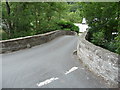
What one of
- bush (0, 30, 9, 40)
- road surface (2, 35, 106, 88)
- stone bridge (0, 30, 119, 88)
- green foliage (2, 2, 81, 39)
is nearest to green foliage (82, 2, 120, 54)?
stone bridge (0, 30, 119, 88)

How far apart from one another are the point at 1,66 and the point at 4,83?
1.47 m

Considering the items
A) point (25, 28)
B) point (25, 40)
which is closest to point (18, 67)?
point (25, 40)

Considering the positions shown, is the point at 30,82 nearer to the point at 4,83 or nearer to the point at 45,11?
the point at 4,83

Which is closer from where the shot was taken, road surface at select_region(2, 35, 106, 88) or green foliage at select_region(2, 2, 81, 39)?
road surface at select_region(2, 35, 106, 88)

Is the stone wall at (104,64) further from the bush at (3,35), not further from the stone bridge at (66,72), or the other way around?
the bush at (3,35)

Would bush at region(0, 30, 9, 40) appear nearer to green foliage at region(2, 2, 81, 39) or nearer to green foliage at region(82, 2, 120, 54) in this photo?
green foliage at region(2, 2, 81, 39)

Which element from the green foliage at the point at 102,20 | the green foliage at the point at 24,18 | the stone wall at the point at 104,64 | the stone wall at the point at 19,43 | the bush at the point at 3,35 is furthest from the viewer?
the green foliage at the point at 24,18

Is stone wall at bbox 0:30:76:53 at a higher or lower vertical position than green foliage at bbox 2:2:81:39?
lower

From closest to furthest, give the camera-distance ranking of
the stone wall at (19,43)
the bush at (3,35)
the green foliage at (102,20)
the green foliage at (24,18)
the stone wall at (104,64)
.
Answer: the stone wall at (104,64), the stone wall at (19,43), the green foliage at (102,20), the bush at (3,35), the green foliage at (24,18)

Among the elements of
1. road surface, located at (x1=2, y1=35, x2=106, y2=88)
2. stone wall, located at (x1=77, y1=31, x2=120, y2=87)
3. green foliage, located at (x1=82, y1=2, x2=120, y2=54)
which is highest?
green foliage, located at (x1=82, y1=2, x2=120, y2=54)

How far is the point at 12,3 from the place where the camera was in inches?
505

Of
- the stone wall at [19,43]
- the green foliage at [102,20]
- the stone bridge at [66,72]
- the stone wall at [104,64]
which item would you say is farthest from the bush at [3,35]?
the stone wall at [104,64]

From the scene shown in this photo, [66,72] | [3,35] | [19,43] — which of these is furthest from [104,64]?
[3,35]

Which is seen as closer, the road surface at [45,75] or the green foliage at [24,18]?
the road surface at [45,75]
